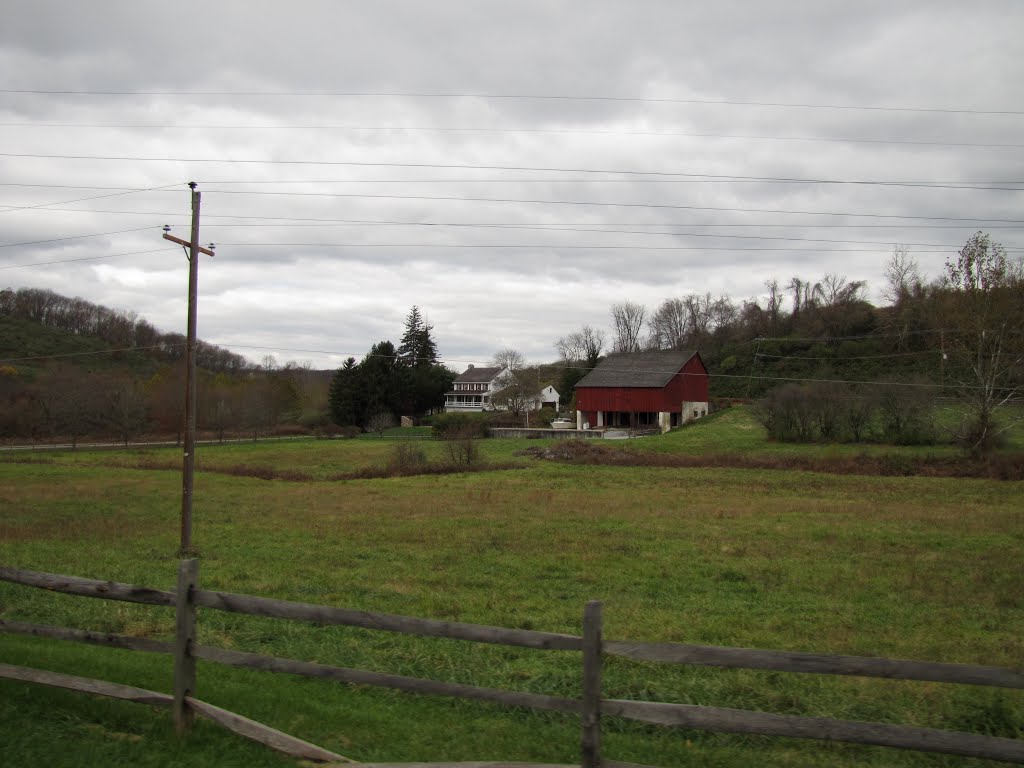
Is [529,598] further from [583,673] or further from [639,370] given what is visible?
[639,370]

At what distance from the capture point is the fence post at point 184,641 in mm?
5641

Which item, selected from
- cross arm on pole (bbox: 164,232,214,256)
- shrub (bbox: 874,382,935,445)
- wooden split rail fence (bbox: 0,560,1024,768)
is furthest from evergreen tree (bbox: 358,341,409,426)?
wooden split rail fence (bbox: 0,560,1024,768)

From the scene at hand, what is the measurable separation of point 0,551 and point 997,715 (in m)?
17.7

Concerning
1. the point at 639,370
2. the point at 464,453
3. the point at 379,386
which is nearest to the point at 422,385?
the point at 379,386

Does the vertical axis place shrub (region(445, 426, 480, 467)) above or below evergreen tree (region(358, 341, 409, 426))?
below

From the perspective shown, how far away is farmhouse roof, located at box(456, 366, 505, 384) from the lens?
441 ft

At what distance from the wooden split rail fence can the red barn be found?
2465 inches

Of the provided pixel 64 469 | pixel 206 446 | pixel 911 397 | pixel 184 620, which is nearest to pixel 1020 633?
pixel 184 620

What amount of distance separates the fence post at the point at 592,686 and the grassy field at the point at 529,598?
1.04m

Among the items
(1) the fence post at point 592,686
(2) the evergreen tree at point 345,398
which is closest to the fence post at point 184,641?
(1) the fence post at point 592,686

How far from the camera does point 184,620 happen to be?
5.67 metres

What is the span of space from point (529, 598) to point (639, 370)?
58500mm

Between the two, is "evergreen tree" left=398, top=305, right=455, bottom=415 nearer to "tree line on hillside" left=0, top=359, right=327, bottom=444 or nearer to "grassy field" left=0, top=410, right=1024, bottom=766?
"tree line on hillside" left=0, top=359, right=327, bottom=444

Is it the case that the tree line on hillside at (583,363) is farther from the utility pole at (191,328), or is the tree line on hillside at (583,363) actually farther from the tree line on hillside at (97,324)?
the utility pole at (191,328)
